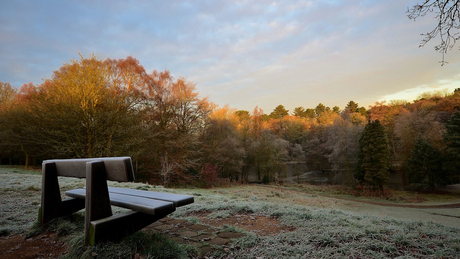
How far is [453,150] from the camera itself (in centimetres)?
2241

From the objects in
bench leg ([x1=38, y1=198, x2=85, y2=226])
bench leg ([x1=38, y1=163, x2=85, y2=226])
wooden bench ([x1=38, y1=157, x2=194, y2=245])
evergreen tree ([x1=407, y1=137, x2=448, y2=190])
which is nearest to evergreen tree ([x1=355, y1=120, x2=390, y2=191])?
evergreen tree ([x1=407, y1=137, x2=448, y2=190])

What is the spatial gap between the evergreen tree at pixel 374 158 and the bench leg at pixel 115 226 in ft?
83.7

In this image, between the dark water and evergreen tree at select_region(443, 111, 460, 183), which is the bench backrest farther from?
the dark water

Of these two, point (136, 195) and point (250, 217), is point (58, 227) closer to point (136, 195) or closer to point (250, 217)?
point (136, 195)

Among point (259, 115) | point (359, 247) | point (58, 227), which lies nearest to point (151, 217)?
point (58, 227)

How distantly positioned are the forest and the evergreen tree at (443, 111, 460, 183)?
0.09m

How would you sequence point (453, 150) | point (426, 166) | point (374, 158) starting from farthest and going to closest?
point (426, 166) → point (374, 158) → point (453, 150)

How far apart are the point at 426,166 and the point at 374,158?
7.10 m

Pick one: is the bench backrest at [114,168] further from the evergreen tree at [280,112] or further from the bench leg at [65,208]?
the evergreen tree at [280,112]

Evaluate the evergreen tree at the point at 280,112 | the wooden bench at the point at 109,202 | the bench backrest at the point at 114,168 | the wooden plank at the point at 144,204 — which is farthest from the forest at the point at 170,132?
the evergreen tree at the point at 280,112

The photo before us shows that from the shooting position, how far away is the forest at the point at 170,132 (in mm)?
13328

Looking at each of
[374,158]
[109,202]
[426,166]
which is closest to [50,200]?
[109,202]

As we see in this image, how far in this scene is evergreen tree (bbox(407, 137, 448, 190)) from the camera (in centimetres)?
2434

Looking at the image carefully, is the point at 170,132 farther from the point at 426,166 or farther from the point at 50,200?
the point at 426,166
